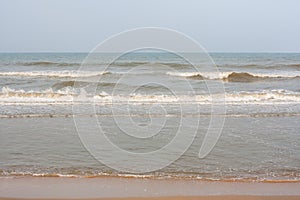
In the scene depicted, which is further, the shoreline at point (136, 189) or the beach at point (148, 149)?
the beach at point (148, 149)

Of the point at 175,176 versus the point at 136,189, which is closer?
the point at 136,189

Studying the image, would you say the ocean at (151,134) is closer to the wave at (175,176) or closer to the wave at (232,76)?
the wave at (175,176)

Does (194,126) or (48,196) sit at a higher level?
(194,126)

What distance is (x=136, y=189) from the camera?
443 cm

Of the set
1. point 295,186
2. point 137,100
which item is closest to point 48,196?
point 295,186

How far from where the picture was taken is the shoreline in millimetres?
4184

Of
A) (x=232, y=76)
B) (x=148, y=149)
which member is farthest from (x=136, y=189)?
(x=232, y=76)

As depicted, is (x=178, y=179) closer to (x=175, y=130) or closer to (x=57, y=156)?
(x=57, y=156)

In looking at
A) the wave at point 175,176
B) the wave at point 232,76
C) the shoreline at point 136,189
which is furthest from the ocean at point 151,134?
the wave at point 232,76

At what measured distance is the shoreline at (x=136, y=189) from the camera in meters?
4.18

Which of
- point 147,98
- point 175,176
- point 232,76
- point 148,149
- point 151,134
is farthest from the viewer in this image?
point 232,76

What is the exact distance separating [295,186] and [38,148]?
4.14 metres

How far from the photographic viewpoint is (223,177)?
489cm

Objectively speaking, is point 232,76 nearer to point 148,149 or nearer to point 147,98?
point 147,98
